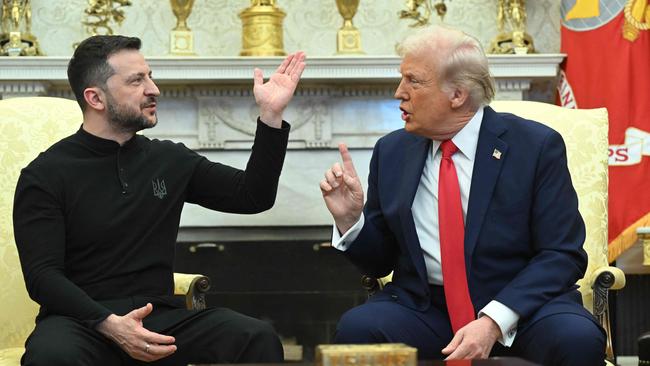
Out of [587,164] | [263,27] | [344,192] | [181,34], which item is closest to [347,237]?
[344,192]

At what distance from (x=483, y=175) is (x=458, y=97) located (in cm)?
24

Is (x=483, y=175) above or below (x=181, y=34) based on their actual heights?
below

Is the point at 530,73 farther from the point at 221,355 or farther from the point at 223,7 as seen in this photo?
the point at 221,355

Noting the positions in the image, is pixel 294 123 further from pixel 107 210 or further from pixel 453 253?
pixel 453 253

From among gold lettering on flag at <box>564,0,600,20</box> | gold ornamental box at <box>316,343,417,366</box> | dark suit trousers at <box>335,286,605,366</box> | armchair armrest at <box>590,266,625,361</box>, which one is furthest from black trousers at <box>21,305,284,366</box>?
gold lettering on flag at <box>564,0,600,20</box>

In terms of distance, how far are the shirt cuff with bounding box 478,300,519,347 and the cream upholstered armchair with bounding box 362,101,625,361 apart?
637mm

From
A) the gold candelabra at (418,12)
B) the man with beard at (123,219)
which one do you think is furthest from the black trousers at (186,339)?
the gold candelabra at (418,12)

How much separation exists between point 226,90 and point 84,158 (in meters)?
2.33

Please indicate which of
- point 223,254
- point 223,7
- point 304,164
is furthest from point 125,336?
point 223,7

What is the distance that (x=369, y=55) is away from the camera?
17.7 ft

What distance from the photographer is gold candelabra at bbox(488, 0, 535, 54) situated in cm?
537

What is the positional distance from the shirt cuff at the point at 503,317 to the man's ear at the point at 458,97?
22.6 inches

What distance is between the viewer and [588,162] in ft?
11.9

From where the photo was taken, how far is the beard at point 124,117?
3.19 meters
